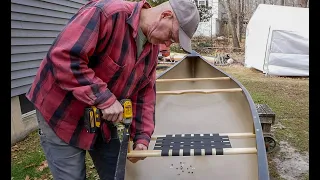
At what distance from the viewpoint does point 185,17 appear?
5.47 ft

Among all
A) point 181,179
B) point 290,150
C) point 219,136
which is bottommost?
point 290,150

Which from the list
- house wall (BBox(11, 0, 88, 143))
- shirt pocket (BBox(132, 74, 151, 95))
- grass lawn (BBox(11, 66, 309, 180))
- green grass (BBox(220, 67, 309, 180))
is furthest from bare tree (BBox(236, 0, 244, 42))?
shirt pocket (BBox(132, 74, 151, 95))

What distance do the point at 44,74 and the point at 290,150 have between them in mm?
4092

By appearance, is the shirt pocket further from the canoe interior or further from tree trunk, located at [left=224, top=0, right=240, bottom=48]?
tree trunk, located at [left=224, top=0, right=240, bottom=48]

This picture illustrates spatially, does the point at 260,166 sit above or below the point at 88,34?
below

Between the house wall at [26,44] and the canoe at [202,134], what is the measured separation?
2.27 m

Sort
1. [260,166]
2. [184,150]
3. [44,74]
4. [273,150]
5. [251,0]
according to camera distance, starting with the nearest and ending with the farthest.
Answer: [44,74] < [260,166] < [184,150] < [273,150] < [251,0]

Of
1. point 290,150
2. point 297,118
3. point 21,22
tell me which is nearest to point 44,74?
point 21,22

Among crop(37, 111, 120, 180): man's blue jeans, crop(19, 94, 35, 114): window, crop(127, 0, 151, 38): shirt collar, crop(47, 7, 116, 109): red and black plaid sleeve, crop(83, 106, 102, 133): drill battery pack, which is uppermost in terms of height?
crop(127, 0, 151, 38): shirt collar

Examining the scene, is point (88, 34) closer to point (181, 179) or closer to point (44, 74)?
point (44, 74)

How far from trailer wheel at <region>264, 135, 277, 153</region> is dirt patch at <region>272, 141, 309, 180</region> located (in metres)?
0.12

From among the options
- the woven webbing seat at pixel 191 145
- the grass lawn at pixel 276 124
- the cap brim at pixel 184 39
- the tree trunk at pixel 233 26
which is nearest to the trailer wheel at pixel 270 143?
the grass lawn at pixel 276 124

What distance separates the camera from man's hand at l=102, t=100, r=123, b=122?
1700 mm

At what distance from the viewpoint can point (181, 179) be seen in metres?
2.66
